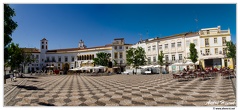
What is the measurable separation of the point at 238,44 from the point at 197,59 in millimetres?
23751

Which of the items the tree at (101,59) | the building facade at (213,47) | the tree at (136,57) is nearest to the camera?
the building facade at (213,47)

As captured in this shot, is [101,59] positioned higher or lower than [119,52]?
lower

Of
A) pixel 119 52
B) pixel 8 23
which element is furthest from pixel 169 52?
pixel 8 23

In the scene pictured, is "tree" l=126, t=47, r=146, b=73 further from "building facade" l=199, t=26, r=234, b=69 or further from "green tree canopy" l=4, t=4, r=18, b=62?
"green tree canopy" l=4, t=4, r=18, b=62

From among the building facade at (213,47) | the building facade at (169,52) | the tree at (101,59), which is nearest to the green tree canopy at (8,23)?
the building facade at (169,52)

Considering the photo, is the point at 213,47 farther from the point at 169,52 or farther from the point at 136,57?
the point at 136,57

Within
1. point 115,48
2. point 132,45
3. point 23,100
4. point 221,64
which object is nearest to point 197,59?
point 221,64

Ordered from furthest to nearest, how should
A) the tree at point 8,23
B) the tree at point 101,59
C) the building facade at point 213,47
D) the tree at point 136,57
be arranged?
the tree at point 101,59, the tree at point 136,57, the building facade at point 213,47, the tree at point 8,23

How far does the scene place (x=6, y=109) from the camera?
659 cm

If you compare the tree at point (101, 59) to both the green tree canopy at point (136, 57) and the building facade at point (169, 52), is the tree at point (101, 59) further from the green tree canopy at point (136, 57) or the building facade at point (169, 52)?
the green tree canopy at point (136, 57)

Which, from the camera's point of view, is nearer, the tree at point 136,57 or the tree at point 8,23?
the tree at point 8,23

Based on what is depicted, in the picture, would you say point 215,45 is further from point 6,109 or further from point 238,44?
point 6,109

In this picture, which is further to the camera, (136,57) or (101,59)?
(101,59)

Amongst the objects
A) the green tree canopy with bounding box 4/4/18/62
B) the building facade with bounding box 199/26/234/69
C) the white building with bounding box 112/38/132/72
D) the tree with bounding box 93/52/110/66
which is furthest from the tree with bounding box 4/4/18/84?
the white building with bounding box 112/38/132/72
